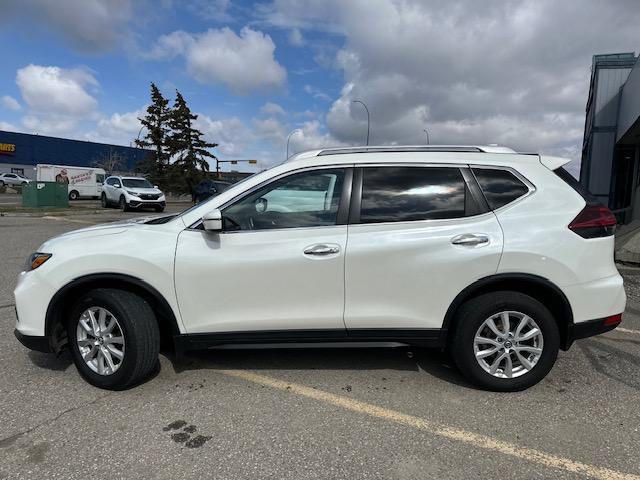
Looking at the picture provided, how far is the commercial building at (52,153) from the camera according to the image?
5919 centimetres

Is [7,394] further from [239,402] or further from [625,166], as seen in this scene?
[625,166]

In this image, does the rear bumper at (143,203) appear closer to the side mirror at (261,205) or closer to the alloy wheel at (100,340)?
the alloy wheel at (100,340)

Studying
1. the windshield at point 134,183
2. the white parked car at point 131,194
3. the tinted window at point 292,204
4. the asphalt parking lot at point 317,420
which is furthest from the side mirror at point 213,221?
the windshield at point 134,183

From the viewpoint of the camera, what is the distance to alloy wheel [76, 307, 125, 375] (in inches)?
134

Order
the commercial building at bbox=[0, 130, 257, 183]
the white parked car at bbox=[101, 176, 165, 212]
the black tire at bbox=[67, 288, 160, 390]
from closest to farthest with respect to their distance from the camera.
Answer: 1. the black tire at bbox=[67, 288, 160, 390]
2. the white parked car at bbox=[101, 176, 165, 212]
3. the commercial building at bbox=[0, 130, 257, 183]

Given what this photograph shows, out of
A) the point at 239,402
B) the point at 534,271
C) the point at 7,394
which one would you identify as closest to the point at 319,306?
the point at 239,402

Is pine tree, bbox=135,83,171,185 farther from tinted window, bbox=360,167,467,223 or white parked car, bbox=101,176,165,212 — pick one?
tinted window, bbox=360,167,467,223

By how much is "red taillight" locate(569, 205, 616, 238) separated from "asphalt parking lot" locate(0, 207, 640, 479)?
1.21 meters

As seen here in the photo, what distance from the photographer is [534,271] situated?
3.29 m

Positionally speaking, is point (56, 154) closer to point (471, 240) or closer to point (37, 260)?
point (37, 260)

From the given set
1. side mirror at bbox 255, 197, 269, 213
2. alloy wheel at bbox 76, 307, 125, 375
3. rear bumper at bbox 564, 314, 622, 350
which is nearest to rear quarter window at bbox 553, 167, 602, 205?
rear bumper at bbox 564, 314, 622, 350

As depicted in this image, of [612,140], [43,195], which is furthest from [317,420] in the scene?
[43,195]

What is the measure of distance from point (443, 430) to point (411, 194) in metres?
1.65

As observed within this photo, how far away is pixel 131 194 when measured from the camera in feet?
73.7
